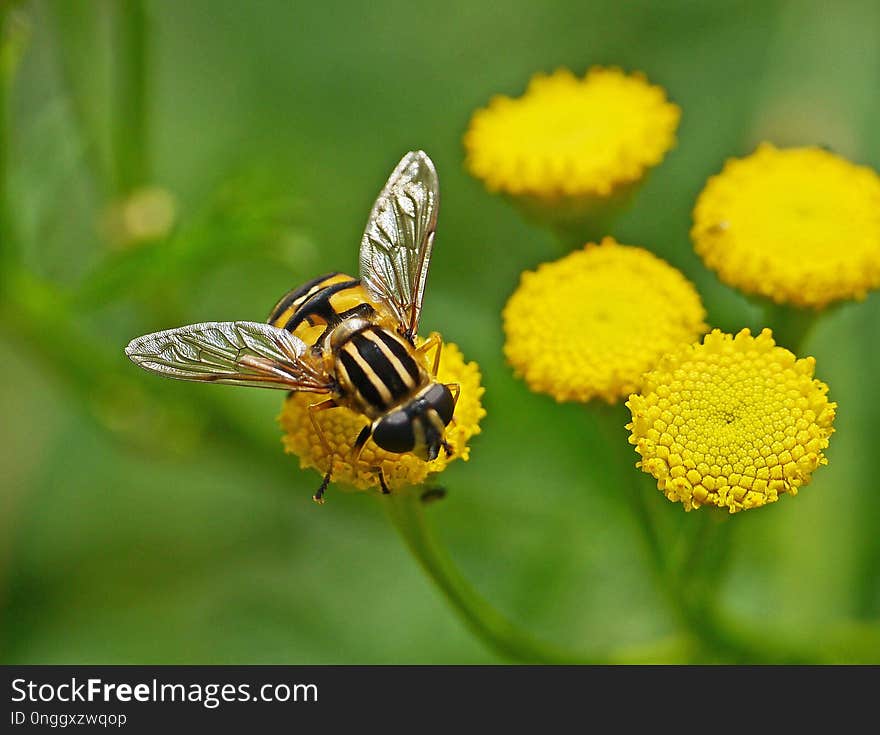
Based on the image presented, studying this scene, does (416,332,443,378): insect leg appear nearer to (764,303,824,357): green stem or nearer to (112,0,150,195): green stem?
(764,303,824,357): green stem

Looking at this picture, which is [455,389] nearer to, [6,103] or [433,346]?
[433,346]

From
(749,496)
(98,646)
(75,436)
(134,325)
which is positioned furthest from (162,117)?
(749,496)

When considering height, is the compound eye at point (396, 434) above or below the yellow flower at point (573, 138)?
below

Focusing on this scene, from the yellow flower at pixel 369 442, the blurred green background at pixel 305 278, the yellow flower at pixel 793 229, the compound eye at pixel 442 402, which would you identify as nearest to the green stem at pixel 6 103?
the blurred green background at pixel 305 278

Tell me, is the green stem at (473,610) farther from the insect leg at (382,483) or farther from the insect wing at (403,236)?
the insect wing at (403,236)

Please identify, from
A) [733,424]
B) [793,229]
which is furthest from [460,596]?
[793,229]

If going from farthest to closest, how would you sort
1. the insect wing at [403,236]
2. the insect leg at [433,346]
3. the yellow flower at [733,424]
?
the insect wing at [403,236]
the insect leg at [433,346]
the yellow flower at [733,424]

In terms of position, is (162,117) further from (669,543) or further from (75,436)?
(669,543)

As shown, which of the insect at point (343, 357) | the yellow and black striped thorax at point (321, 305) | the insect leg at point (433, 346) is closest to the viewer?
the insect at point (343, 357)
